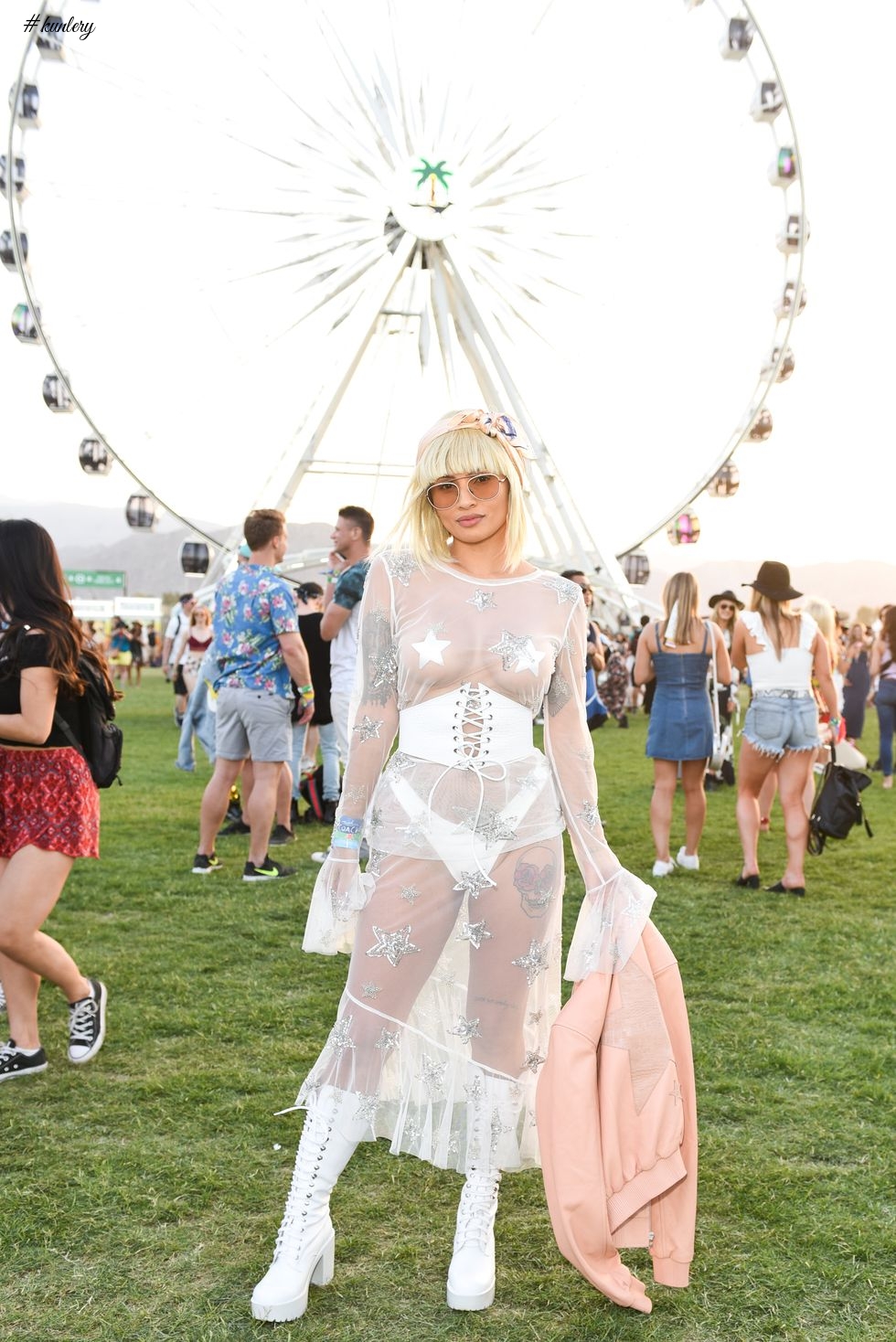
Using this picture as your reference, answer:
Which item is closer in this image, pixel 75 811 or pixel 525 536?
pixel 525 536

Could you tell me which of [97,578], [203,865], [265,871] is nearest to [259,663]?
[265,871]

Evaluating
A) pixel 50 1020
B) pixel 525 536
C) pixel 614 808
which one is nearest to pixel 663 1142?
pixel 525 536

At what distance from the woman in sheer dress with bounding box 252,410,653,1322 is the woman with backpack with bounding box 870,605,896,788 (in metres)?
9.93

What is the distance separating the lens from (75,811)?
12.9 feet

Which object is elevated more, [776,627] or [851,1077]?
[776,627]

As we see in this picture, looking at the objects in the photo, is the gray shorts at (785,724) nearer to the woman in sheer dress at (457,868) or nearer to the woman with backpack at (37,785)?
the woman with backpack at (37,785)

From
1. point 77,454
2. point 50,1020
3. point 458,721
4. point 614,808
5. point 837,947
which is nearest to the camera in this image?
point 458,721

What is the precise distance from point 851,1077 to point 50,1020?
2.94 m

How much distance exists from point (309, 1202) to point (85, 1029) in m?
1.76

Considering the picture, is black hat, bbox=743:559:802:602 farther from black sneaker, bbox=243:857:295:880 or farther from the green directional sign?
the green directional sign

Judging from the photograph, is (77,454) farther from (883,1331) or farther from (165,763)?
(883,1331)

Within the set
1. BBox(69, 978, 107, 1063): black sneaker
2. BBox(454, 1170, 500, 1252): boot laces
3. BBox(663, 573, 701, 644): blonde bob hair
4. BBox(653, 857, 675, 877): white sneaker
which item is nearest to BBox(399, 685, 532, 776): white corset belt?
BBox(454, 1170, 500, 1252): boot laces

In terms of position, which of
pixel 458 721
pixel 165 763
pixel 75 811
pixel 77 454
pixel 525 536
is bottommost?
pixel 165 763

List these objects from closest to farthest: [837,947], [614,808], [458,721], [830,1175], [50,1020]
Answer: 1. [458,721]
2. [830,1175]
3. [50,1020]
4. [837,947]
5. [614,808]
